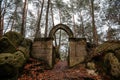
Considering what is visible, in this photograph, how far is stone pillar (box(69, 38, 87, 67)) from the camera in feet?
40.9

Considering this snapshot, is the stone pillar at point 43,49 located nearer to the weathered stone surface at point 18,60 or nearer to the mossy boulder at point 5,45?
the weathered stone surface at point 18,60

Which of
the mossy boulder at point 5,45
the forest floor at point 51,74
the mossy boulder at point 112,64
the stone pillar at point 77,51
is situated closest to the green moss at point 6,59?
the mossy boulder at point 5,45

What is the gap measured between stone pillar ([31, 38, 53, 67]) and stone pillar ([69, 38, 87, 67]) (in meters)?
1.68

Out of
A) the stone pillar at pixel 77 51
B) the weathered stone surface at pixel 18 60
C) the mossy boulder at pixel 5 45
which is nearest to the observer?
the weathered stone surface at pixel 18 60

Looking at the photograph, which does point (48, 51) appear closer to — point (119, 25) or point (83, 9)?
point (119, 25)

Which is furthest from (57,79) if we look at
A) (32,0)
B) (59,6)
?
(59,6)

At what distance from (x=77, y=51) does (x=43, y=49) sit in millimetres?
2783

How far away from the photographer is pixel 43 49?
1285 cm

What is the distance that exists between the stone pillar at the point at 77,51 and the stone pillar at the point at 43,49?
168 centimetres

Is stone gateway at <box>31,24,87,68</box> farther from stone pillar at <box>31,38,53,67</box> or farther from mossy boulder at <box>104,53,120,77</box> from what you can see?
mossy boulder at <box>104,53,120,77</box>

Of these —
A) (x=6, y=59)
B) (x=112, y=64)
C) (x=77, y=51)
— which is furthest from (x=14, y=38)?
(x=112, y=64)

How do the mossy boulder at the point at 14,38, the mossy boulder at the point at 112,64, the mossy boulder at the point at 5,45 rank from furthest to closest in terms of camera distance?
the mossy boulder at the point at 14,38
the mossy boulder at the point at 112,64
the mossy boulder at the point at 5,45

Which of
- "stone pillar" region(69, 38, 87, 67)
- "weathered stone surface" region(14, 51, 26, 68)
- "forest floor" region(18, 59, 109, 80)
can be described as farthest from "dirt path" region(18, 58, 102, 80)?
"weathered stone surface" region(14, 51, 26, 68)

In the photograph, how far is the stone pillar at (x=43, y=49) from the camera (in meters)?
12.6
